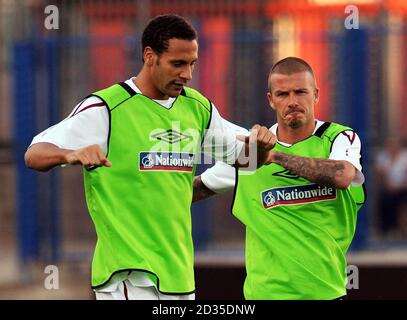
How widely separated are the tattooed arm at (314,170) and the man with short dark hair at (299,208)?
0.18ft

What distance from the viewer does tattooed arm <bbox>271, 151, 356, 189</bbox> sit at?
5414mm

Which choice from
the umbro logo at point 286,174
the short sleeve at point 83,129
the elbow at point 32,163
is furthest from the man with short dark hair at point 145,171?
the umbro logo at point 286,174

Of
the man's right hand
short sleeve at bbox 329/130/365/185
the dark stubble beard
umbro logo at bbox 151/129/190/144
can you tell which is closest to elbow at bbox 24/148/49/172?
the man's right hand

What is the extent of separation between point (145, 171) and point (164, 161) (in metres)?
0.10

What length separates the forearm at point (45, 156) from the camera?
4.75 metres

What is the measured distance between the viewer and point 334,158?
18.2 feet

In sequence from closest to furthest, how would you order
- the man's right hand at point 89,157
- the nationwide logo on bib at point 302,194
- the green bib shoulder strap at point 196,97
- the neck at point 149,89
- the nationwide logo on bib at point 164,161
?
1. the man's right hand at point 89,157
2. the nationwide logo on bib at point 164,161
3. the neck at point 149,89
4. the green bib shoulder strap at point 196,97
5. the nationwide logo on bib at point 302,194

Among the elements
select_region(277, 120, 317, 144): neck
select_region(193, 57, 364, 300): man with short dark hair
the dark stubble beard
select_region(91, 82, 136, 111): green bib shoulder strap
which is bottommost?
select_region(193, 57, 364, 300): man with short dark hair

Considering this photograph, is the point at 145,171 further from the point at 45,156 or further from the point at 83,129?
the point at 45,156

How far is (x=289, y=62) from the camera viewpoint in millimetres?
5695

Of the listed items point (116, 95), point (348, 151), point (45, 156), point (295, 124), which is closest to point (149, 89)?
point (116, 95)

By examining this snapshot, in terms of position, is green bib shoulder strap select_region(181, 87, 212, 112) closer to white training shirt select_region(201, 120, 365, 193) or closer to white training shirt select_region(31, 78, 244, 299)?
white training shirt select_region(31, 78, 244, 299)

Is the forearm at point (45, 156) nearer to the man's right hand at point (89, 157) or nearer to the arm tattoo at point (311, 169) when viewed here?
the man's right hand at point (89, 157)
